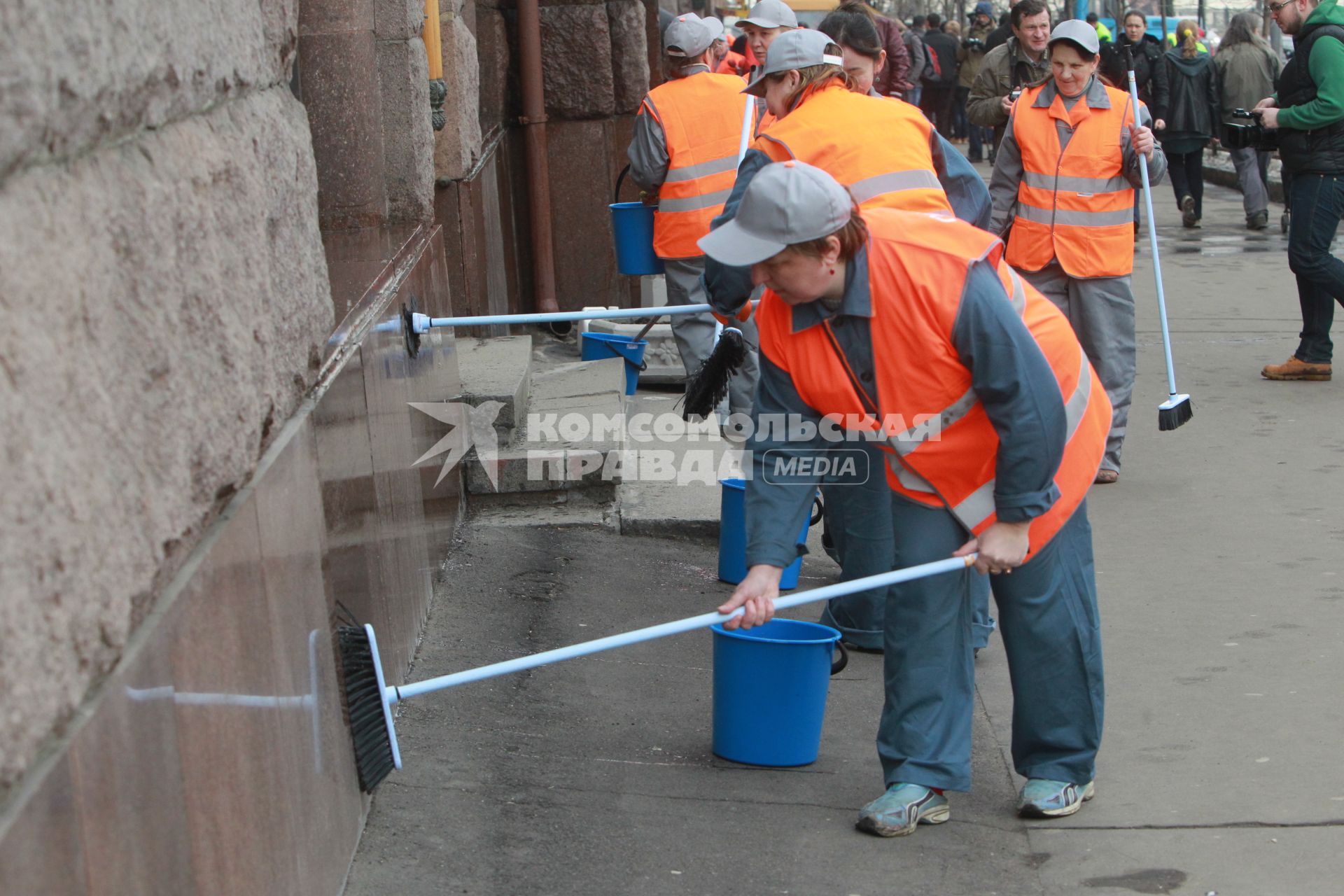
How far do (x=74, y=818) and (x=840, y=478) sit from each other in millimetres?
2927

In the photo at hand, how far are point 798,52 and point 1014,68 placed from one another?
10.6 ft

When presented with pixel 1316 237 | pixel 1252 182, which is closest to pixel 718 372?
pixel 1316 237

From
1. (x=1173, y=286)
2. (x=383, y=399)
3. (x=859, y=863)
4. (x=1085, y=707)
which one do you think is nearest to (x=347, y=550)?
(x=383, y=399)

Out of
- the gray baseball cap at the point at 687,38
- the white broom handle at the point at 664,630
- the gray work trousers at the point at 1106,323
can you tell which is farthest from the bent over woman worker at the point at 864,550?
the gray baseball cap at the point at 687,38

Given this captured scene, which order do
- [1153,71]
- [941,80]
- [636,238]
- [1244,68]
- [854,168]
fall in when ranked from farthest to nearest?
[941,80] < [1153,71] < [1244,68] < [636,238] < [854,168]

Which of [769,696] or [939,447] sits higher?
[939,447]

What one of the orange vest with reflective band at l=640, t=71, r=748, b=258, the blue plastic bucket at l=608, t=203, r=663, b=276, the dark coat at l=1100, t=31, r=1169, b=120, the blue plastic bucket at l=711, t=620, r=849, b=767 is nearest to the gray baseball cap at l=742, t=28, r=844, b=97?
the blue plastic bucket at l=711, t=620, r=849, b=767

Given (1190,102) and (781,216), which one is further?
(1190,102)

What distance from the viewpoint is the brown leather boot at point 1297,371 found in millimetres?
7535

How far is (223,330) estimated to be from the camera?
2143 millimetres

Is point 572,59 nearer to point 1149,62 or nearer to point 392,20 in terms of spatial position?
point 392,20

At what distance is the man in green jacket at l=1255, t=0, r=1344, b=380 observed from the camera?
702cm

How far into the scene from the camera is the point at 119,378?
1675mm

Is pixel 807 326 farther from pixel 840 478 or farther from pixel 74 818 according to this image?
pixel 74 818
